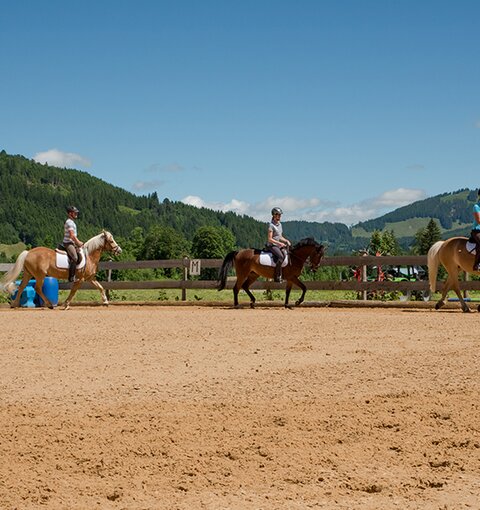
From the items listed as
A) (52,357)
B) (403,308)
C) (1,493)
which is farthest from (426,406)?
(403,308)

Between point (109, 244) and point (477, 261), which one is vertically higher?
point (109, 244)

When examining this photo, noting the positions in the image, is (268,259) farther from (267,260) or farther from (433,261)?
(433,261)

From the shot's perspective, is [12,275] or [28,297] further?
[28,297]

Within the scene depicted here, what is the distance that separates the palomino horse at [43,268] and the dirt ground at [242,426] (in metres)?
10.3

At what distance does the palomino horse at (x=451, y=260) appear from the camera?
1862 centimetres

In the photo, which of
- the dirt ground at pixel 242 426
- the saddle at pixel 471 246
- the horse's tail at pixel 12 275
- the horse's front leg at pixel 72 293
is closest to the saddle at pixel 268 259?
the saddle at pixel 471 246

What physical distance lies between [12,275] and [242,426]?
15.7m

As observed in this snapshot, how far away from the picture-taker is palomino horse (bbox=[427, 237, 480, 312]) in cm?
1862

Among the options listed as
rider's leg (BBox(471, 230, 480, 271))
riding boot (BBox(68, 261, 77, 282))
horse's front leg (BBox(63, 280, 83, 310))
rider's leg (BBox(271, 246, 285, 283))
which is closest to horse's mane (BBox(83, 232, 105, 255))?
riding boot (BBox(68, 261, 77, 282))

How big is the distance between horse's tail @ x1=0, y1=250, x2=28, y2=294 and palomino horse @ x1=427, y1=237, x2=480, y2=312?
10.7 meters

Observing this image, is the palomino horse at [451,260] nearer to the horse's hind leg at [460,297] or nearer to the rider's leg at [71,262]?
the horse's hind leg at [460,297]

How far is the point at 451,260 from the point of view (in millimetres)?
18984

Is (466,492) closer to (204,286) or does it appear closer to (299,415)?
(299,415)

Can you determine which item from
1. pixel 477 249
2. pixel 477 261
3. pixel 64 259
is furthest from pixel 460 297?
pixel 64 259
